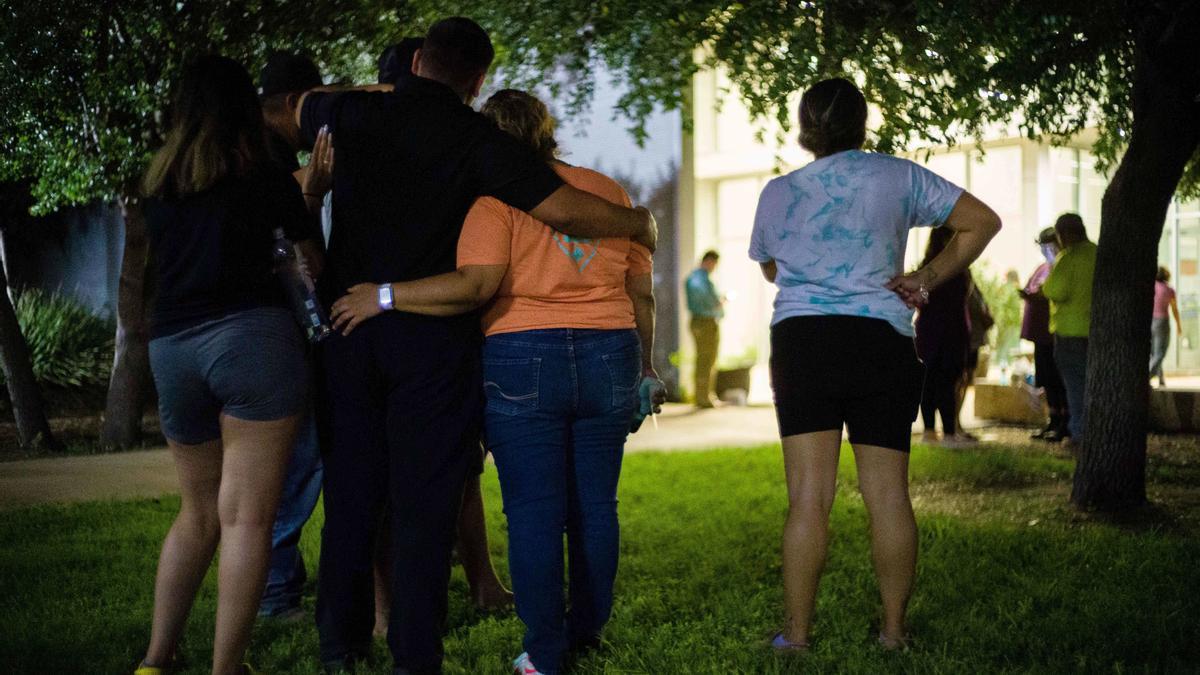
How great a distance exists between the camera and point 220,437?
11.3 ft

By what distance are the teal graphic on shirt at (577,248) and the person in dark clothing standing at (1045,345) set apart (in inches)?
315

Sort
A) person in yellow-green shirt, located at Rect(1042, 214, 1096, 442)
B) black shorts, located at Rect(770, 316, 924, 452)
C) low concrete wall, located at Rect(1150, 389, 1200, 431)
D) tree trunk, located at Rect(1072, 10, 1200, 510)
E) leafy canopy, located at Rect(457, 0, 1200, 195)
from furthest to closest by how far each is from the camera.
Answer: low concrete wall, located at Rect(1150, 389, 1200, 431) < person in yellow-green shirt, located at Rect(1042, 214, 1096, 442) < tree trunk, located at Rect(1072, 10, 1200, 510) < leafy canopy, located at Rect(457, 0, 1200, 195) < black shorts, located at Rect(770, 316, 924, 452)

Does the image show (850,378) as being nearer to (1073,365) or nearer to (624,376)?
(624,376)

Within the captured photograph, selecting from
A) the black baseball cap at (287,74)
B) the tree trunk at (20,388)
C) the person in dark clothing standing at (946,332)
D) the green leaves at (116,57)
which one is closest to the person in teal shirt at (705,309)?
the person in dark clothing standing at (946,332)

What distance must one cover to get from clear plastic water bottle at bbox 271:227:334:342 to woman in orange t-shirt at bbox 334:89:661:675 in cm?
7

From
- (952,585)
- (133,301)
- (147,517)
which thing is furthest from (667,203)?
(952,585)

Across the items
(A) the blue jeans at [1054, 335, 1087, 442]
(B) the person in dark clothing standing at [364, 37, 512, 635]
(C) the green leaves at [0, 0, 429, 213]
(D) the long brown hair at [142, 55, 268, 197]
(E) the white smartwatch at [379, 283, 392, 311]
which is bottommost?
(B) the person in dark clothing standing at [364, 37, 512, 635]

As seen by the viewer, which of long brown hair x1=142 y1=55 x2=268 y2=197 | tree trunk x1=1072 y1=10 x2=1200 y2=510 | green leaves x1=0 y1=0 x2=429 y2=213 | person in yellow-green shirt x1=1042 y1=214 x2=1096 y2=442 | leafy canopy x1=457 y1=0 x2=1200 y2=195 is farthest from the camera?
person in yellow-green shirt x1=1042 y1=214 x2=1096 y2=442

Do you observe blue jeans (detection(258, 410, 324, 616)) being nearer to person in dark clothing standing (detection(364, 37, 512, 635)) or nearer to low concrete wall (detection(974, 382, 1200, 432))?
person in dark clothing standing (detection(364, 37, 512, 635))

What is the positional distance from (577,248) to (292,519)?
1772 mm

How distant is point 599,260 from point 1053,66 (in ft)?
15.3

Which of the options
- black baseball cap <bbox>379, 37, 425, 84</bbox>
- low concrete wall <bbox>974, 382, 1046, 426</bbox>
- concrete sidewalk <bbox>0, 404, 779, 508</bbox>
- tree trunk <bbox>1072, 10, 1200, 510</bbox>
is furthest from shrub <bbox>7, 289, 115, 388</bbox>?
tree trunk <bbox>1072, 10, 1200, 510</bbox>

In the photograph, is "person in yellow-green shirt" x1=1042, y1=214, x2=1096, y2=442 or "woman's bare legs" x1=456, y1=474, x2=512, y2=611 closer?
"woman's bare legs" x1=456, y1=474, x2=512, y2=611

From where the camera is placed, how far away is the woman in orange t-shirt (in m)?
3.37
